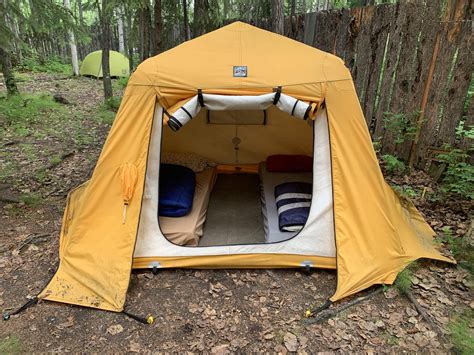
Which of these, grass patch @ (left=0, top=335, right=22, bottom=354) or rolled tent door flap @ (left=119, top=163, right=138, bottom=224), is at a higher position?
rolled tent door flap @ (left=119, top=163, right=138, bottom=224)

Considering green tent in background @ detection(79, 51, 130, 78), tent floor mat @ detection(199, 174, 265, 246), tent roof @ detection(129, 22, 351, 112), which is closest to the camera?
tent roof @ detection(129, 22, 351, 112)

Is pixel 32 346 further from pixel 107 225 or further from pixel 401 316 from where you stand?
pixel 401 316

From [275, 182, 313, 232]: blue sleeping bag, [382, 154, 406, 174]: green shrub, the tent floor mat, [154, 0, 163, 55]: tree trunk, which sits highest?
[154, 0, 163, 55]: tree trunk

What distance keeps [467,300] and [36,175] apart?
5125 mm

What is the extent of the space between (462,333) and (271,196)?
7.42 feet

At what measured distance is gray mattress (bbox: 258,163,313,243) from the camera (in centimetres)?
339

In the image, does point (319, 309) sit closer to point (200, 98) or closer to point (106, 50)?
point (200, 98)

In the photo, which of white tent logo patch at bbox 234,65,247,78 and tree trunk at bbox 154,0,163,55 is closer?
white tent logo patch at bbox 234,65,247,78

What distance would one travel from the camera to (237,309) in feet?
8.73

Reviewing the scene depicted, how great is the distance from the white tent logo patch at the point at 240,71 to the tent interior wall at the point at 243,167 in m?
0.21

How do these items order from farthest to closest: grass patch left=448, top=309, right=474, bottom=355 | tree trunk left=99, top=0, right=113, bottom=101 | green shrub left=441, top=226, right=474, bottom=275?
tree trunk left=99, top=0, right=113, bottom=101, green shrub left=441, top=226, right=474, bottom=275, grass patch left=448, top=309, right=474, bottom=355

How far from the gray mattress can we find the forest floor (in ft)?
1.38

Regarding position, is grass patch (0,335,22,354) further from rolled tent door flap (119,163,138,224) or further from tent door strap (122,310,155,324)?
rolled tent door flap (119,163,138,224)

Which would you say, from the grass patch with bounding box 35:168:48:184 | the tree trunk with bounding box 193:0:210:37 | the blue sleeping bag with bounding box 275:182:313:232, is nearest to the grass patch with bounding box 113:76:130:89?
the tree trunk with bounding box 193:0:210:37
